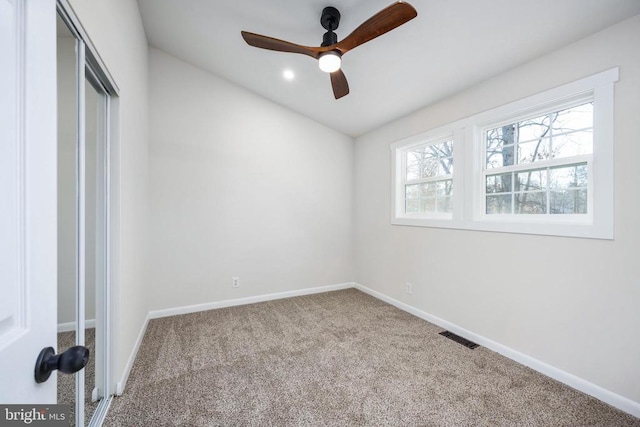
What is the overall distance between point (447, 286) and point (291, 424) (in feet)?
6.65

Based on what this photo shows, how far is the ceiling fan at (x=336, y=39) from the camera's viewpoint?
161cm

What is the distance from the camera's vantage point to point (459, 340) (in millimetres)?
2670

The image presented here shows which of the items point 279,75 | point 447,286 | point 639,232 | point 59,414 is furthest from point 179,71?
point 639,232

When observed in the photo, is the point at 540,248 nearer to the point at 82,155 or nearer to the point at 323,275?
the point at 323,275

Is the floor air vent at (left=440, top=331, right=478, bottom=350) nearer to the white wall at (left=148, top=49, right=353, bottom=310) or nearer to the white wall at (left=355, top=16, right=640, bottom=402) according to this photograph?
the white wall at (left=355, top=16, right=640, bottom=402)

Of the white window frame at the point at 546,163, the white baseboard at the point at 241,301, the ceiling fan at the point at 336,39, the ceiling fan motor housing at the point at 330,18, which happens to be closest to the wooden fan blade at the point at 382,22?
the ceiling fan at the point at 336,39

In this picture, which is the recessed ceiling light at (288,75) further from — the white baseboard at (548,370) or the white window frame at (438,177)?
the white baseboard at (548,370)

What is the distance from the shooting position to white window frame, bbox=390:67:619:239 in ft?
5.99

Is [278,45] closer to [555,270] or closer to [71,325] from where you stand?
[71,325]

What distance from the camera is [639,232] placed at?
5.55 feet

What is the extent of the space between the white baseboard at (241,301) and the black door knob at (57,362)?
302 centimetres

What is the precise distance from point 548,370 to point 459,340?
2.25 feet

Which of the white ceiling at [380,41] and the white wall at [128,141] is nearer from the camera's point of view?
the white wall at [128,141]

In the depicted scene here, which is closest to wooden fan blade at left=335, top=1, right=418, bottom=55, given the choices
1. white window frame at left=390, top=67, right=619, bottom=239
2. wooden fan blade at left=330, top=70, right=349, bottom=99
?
wooden fan blade at left=330, top=70, right=349, bottom=99
